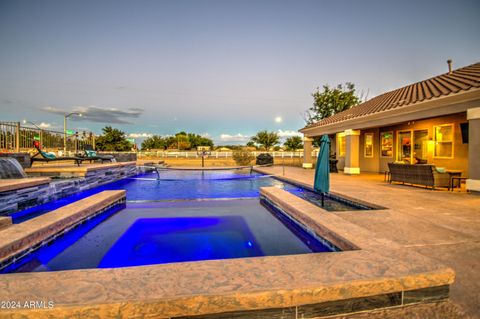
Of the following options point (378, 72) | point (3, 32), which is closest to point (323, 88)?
point (378, 72)

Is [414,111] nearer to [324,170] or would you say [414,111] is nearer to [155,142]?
[324,170]

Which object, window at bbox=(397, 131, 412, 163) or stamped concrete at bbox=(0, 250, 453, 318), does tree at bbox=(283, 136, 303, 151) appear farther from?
stamped concrete at bbox=(0, 250, 453, 318)

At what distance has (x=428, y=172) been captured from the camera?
7555 millimetres

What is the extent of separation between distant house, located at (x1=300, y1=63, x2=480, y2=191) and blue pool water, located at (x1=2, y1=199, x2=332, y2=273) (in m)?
6.60

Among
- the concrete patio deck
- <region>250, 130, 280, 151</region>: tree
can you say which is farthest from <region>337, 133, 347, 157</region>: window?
<region>250, 130, 280, 151</region>: tree

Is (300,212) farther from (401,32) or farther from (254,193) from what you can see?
(401,32)

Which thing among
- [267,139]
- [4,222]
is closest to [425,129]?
[4,222]

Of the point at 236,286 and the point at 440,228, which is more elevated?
the point at 236,286

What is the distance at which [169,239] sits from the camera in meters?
4.34

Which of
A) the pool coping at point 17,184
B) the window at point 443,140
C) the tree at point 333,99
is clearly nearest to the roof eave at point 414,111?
the window at point 443,140

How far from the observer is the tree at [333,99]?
24656mm

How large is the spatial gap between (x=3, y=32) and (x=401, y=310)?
65.2ft

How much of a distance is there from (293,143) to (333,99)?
1753cm

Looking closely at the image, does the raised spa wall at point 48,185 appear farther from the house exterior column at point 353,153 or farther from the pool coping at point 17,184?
the house exterior column at point 353,153
